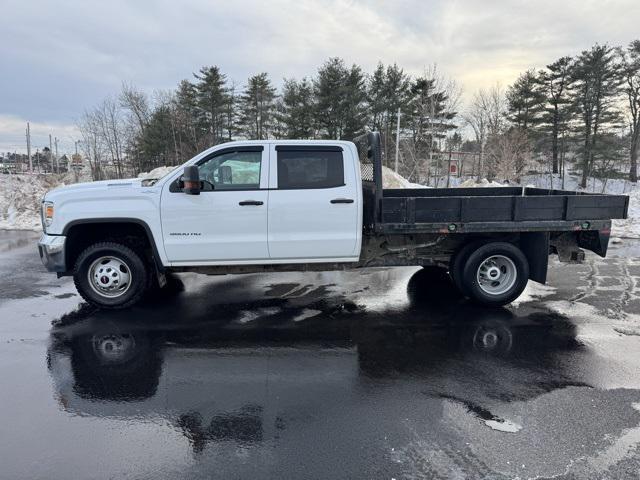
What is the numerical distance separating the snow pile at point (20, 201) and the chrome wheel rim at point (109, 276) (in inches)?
443

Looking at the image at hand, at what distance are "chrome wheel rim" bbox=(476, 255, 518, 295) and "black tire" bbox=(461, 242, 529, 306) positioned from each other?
0.05m

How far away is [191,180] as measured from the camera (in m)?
5.49

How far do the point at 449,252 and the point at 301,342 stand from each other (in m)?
2.81

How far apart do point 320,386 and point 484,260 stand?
3295mm

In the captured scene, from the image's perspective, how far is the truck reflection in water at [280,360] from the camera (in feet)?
12.1

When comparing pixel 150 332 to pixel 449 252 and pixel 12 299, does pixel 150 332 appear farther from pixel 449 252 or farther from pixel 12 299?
pixel 449 252

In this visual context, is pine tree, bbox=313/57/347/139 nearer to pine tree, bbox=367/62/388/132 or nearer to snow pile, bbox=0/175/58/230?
pine tree, bbox=367/62/388/132

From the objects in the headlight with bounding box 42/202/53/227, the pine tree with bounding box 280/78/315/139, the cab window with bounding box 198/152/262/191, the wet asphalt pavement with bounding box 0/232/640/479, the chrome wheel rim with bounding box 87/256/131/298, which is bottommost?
the wet asphalt pavement with bounding box 0/232/640/479

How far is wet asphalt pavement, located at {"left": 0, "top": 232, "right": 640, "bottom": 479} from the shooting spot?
9.86ft

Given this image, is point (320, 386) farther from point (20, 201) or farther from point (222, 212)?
point (20, 201)

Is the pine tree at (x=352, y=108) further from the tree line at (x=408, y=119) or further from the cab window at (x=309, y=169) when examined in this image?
the cab window at (x=309, y=169)

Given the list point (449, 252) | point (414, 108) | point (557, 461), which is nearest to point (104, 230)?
point (449, 252)

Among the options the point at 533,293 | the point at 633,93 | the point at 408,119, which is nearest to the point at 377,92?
the point at 408,119

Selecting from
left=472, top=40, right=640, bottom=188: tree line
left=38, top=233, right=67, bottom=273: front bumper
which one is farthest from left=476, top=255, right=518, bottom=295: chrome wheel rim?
left=472, top=40, right=640, bottom=188: tree line
